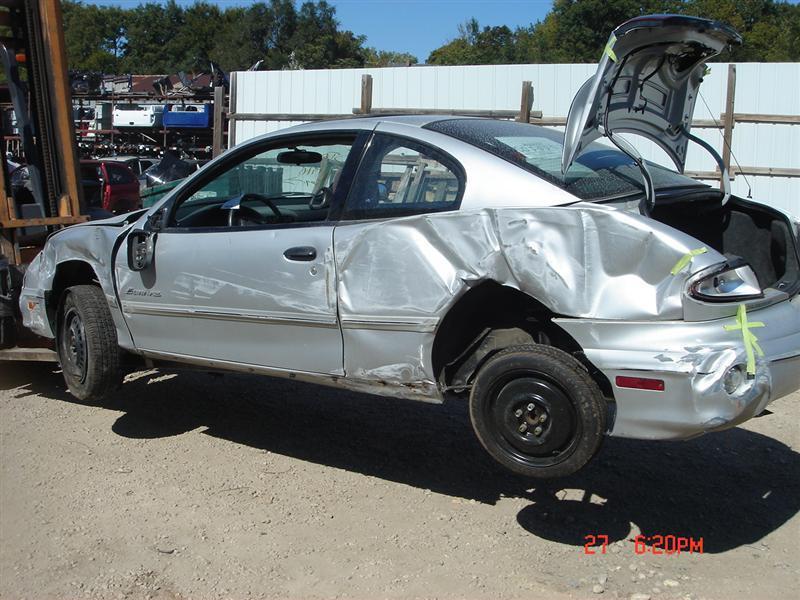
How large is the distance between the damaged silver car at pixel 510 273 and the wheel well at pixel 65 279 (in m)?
0.38

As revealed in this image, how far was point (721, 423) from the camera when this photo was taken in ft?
10.7

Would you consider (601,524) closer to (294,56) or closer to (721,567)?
(721,567)

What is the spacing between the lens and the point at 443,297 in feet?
12.3

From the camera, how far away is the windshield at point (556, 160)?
379cm

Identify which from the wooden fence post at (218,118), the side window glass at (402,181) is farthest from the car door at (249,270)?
the wooden fence post at (218,118)

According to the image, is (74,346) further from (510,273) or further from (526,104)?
(526,104)

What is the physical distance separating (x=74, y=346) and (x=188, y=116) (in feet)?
108

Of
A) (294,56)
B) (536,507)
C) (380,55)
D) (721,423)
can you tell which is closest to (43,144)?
(536,507)

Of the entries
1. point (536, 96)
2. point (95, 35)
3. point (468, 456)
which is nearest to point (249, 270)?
point (468, 456)

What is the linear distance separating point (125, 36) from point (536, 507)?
97.6m

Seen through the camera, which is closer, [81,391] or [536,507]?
[536,507]

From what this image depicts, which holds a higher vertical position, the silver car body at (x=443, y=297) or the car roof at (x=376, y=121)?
the car roof at (x=376, y=121)

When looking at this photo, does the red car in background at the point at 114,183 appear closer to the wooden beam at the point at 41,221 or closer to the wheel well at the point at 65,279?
the wooden beam at the point at 41,221

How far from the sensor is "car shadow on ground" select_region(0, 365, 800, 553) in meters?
4.22
